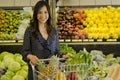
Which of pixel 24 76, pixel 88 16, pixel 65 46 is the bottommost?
pixel 24 76

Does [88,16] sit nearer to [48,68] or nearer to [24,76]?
[24,76]

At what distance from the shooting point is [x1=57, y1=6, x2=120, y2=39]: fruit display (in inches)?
195

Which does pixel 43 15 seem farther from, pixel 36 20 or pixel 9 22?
pixel 9 22

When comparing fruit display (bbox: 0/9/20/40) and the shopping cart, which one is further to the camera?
fruit display (bbox: 0/9/20/40)

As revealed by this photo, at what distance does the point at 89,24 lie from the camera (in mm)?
5285

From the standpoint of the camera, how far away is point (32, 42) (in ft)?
11.5

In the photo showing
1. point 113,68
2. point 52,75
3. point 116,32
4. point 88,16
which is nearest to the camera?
point 52,75

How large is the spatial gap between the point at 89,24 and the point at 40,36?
191 centimetres

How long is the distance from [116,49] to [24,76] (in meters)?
1.69

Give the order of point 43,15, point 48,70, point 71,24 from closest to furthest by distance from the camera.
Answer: point 48,70
point 43,15
point 71,24

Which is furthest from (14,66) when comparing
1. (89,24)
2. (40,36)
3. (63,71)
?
(63,71)

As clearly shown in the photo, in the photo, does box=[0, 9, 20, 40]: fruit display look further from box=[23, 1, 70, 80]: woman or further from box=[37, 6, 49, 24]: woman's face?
box=[37, 6, 49, 24]: woman's face

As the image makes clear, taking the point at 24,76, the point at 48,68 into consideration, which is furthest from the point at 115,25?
the point at 48,68

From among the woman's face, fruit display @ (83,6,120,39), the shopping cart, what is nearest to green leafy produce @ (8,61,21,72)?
the woman's face
